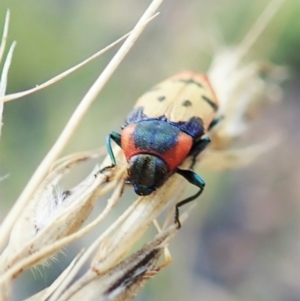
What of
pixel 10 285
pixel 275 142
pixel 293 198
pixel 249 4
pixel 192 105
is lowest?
pixel 293 198

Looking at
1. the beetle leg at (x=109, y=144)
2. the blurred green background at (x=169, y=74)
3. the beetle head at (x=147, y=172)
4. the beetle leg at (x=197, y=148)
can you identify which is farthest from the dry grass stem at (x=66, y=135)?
the blurred green background at (x=169, y=74)

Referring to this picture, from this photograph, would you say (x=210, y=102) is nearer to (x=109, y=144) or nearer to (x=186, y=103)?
(x=186, y=103)

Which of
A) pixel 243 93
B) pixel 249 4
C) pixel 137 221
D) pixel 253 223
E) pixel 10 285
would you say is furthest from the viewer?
pixel 249 4

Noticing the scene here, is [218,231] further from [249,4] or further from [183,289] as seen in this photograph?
[249,4]

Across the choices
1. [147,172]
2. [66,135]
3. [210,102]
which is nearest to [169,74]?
[210,102]

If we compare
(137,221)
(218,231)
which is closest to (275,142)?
(218,231)

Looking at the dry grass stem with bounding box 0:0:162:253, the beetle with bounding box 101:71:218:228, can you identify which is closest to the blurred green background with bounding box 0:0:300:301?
the beetle with bounding box 101:71:218:228

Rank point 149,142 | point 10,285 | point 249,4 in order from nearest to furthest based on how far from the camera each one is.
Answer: point 10,285 → point 149,142 → point 249,4

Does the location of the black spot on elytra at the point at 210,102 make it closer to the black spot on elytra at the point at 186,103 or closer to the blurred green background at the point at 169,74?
the black spot on elytra at the point at 186,103
